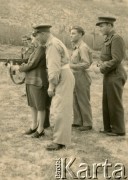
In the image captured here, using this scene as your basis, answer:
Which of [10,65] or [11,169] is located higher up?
[10,65]

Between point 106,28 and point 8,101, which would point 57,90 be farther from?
point 8,101

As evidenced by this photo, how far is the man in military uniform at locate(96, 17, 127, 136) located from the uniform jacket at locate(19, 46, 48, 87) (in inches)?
41.0

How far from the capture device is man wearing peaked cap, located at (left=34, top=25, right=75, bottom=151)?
6.50 metres

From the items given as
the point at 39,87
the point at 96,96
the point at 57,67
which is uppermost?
the point at 57,67

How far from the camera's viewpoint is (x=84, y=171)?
237 inches

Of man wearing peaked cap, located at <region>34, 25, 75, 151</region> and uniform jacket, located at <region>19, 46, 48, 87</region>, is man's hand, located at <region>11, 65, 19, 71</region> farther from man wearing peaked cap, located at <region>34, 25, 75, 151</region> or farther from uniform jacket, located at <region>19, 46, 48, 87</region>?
man wearing peaked cap, located at <region>34, 25, 75, 151</region>

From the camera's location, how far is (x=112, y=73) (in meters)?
7.48

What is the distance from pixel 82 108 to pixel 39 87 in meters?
1.20

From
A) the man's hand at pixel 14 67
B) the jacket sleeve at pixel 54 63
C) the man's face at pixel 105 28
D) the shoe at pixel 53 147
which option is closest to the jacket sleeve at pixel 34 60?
the man's hand at pixel 14 67

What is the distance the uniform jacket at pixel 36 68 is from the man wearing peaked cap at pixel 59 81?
32cm

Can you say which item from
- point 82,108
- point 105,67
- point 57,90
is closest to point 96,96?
point 82,108

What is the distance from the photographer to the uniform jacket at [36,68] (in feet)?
23.3

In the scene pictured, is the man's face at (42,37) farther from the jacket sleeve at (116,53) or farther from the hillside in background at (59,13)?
the hillside in background at (59,13)

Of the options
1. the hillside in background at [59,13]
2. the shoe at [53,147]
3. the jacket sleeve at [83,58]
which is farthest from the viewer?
the hillside in background at [59,13]
